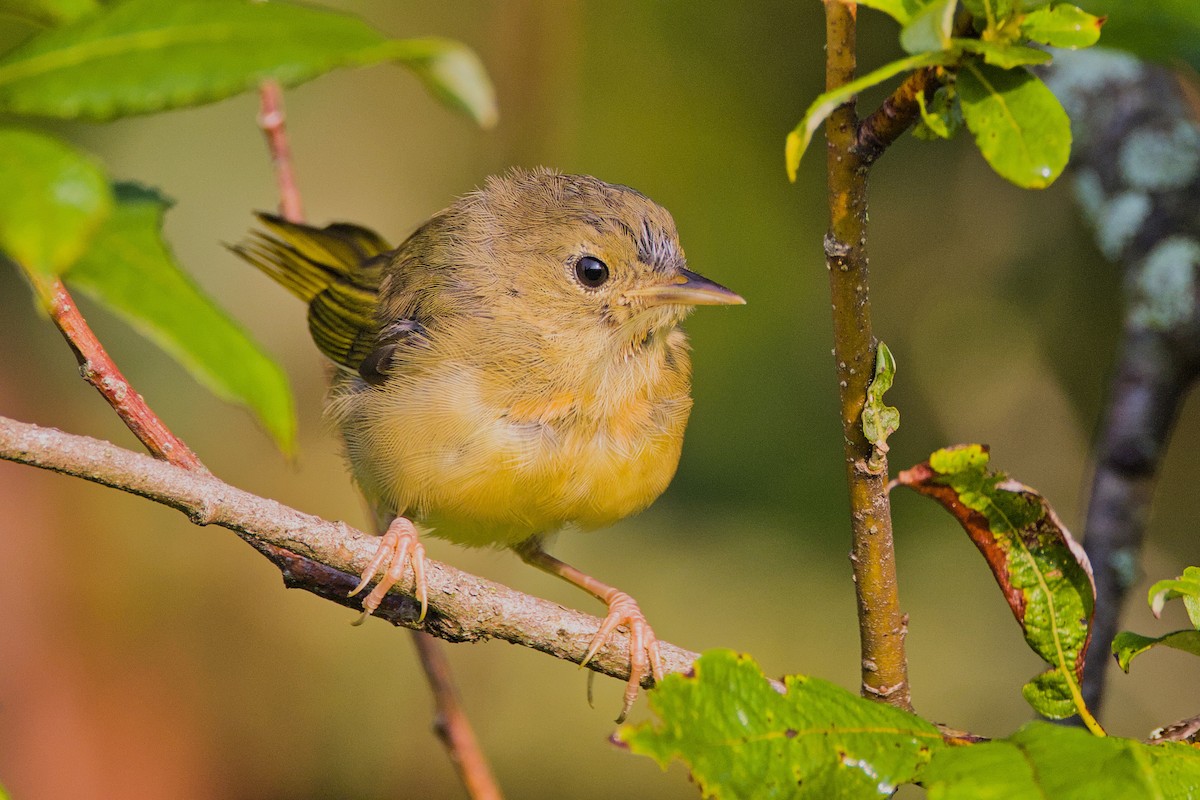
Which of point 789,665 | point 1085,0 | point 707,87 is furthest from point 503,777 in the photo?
point 1085,0

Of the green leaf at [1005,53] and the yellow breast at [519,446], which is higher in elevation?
the yellow breast at [519,446]

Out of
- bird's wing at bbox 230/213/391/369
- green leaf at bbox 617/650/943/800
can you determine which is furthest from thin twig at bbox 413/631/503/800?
green leaf at bbox 617/650/943/800

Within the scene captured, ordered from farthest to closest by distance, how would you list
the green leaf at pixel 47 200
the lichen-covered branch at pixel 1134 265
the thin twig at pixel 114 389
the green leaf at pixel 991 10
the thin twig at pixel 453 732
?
the thin twig at pixel 453 732
the lichen-covered branch at pixel 1134 265
the thin twig at pixel 114 389
the green leaf at pixel 991 10
the green leaf at pixel 47 200

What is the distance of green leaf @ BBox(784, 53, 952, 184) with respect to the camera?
1.33 metres

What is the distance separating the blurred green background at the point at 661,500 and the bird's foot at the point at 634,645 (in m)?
1.68

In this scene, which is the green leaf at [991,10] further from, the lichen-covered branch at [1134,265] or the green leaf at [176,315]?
the lichen-covered branch at [1134,265]

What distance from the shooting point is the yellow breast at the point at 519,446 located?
2.89m

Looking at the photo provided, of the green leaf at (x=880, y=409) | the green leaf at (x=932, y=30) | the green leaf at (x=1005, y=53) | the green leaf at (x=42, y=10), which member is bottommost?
the green leaf at (x=880, y=409)

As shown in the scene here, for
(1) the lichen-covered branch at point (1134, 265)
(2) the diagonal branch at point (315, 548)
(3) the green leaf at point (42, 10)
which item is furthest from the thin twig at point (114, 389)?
(1) the lichen-covered branch at point (1134, 265)

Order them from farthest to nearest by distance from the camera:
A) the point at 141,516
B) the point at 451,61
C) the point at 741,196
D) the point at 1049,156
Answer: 1. the point at 141,516
2. the point at 741,196
3. the point at 1049,156
4. the point at 451,61

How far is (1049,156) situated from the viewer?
1453 mm

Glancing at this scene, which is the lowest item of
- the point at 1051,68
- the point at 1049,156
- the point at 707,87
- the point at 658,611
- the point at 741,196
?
the point at 1049,156

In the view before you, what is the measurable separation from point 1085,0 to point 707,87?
11.6 feet

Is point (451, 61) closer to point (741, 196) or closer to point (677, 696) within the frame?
point (677, 696)
